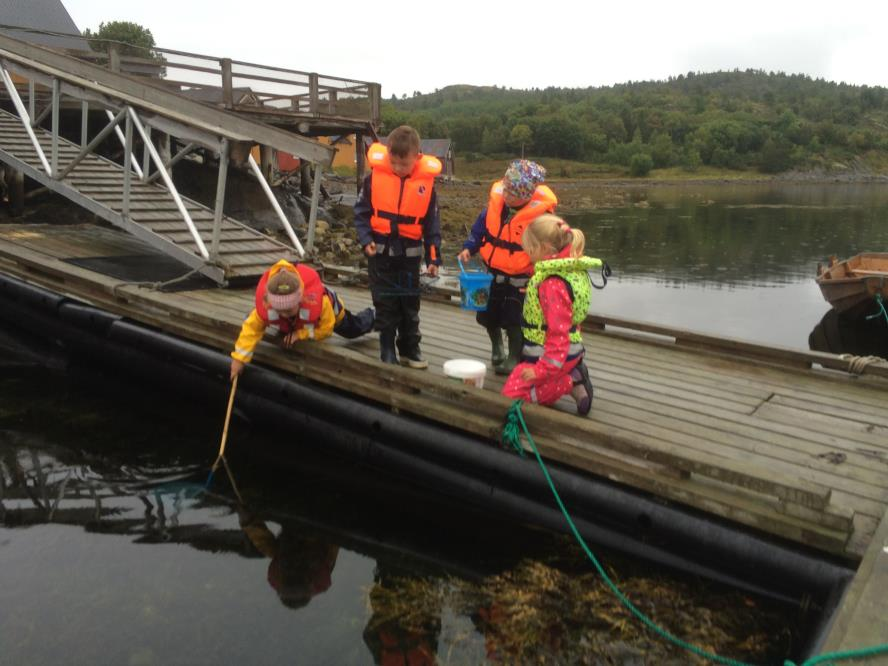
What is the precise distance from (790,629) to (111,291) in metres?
7.89

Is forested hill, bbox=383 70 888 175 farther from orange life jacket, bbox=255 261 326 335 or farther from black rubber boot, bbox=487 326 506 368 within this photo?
black rubber boot, bbox=487 326 506 368

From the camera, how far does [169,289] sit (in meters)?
8.57

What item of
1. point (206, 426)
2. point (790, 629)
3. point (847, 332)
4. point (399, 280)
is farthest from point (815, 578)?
point (847, 332)

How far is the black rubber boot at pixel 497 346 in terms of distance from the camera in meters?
6.12

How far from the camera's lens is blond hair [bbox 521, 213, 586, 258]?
4641 millimetres

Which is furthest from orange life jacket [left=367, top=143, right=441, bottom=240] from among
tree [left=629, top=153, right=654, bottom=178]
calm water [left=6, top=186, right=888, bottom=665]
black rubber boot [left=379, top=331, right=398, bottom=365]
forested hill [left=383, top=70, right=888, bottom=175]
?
tree [left=629, top=153, right=654, bottom=178]

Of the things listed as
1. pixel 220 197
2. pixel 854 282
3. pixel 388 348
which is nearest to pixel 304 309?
pixel 388 348

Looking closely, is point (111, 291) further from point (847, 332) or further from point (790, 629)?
point (847, 332)

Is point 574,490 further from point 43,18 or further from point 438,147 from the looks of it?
point 438,147

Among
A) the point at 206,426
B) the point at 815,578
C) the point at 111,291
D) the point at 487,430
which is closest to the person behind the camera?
the point at 815,578

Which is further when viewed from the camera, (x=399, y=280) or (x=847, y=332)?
(x=847, y=332)

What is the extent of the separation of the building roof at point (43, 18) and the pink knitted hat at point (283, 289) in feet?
87.0

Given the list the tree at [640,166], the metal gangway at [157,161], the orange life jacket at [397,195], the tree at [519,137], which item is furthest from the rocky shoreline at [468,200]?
the tree at [519,137]

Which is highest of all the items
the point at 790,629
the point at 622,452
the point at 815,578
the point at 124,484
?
the point at 622,452
